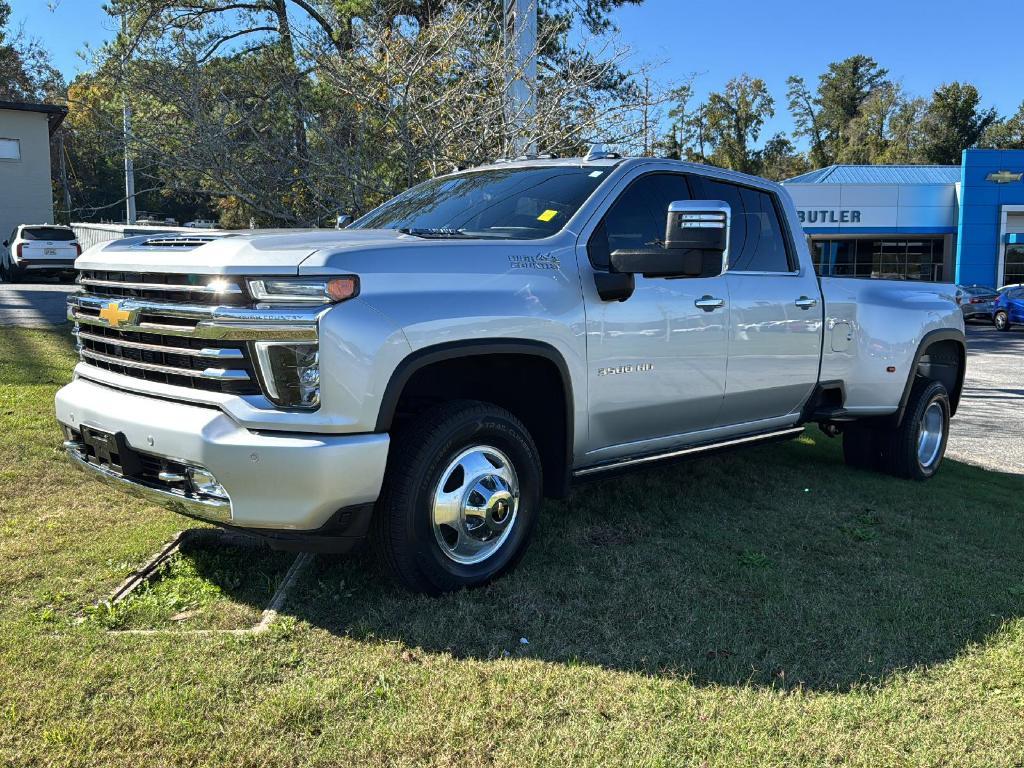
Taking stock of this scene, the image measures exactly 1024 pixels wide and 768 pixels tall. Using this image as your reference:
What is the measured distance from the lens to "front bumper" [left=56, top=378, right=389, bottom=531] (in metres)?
3.32

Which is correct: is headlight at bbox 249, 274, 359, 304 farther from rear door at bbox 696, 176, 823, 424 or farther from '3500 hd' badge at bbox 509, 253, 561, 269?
rear door at bbox 696, 176, 823, 424

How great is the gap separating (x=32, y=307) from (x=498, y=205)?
Answer: 1303cm

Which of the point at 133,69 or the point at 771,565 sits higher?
the point at 133,69

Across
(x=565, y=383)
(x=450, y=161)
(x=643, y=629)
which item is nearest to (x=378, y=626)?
(x=643, y=629)

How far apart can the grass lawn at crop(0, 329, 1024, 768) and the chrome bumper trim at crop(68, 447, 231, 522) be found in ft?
1.49

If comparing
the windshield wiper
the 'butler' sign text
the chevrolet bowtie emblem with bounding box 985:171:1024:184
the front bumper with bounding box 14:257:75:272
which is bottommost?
the front bumper with bounding box 14:257:75:272

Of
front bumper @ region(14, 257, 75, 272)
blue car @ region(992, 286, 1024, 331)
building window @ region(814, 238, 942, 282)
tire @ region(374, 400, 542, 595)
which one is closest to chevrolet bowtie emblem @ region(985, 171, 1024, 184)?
building window @ region(814, 238, 942, 282)

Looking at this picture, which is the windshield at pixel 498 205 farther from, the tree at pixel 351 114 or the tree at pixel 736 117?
the tree at pixel 736 117

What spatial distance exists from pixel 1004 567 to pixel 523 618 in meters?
2.73

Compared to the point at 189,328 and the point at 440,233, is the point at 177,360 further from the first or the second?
the point at 440,233

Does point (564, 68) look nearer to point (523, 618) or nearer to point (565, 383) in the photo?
point (565, 383)

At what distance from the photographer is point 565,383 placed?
422 cm

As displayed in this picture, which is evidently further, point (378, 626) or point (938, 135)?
point (938, 135)

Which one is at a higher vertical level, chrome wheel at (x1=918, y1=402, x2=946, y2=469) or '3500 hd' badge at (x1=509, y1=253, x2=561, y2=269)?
'3500 hd' badge at (x1=509, y1=253, x2=561, y2=269)
